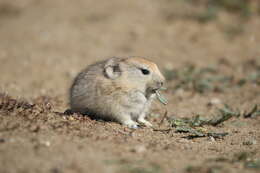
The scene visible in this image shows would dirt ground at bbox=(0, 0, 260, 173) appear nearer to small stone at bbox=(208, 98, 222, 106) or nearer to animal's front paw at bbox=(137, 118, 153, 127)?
small stone at bbox=(208, 98, 222, 106)

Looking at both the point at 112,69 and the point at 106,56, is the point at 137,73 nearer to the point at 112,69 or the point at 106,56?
the point at 112,69

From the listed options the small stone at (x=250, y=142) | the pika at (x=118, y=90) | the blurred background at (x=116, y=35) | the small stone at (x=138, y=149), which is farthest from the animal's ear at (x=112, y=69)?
the blurred background at (x=116, y=35)

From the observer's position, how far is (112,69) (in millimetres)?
6711

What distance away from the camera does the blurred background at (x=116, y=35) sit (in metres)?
11.0

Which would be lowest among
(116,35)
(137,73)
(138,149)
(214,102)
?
(138,149)

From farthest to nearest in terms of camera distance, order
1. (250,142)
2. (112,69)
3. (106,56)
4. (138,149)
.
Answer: (106,56)
(112,69)
(250,142)
(138,149)

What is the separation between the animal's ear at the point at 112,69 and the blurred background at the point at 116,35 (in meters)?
3.07

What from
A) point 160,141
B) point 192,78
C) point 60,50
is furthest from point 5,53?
point 160,141

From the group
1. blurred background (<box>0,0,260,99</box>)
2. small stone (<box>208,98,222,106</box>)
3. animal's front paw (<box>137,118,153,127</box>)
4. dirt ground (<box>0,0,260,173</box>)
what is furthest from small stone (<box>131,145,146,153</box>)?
blurred background (<box>0,0,260,99</box>)

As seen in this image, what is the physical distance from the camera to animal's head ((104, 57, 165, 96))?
670 cm

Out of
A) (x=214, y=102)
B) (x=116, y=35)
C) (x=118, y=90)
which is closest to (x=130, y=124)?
(x=118, y=90)

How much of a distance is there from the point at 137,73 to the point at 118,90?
439 mm

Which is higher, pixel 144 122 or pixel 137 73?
pixel 137 73

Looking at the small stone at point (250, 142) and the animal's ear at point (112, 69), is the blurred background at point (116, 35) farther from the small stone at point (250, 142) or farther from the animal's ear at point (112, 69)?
the small stone at point (250, 142)
